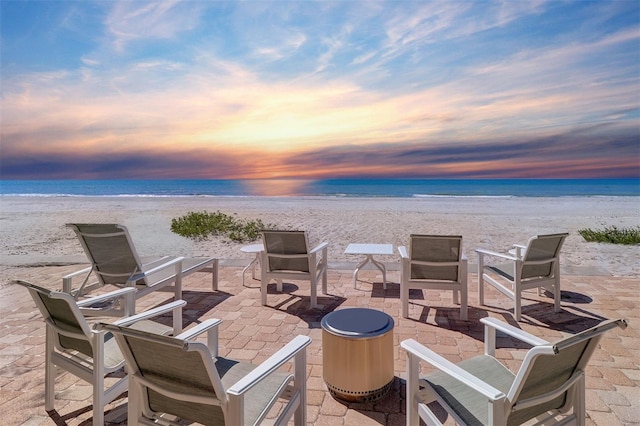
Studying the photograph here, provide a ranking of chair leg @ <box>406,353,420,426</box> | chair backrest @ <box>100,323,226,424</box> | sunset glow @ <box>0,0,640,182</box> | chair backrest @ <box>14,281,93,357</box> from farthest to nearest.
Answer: sunset glow @ <box>0,0,640,182</box> → chair backrest @ <box>14,281,93,357</box> → chair leg @ <box>406,353,420,426</box> → chair backrest @ <box>100,323,226,424</box>

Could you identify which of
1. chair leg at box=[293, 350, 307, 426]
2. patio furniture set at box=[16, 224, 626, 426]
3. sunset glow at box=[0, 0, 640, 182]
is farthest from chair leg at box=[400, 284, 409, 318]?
sunset glow at box=[0, 0, 640, 182]

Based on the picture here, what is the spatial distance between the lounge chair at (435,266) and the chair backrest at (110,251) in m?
3.02

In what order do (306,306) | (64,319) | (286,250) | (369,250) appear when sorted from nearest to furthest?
(64,319)
(286,250)
(306,306)
(369,250)

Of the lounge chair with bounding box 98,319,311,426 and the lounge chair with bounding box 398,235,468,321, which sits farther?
the lounge chair with bounding box 398,235,468,321

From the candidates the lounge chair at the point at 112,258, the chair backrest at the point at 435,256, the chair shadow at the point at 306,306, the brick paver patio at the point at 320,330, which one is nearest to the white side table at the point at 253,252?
the brick paver patio at the point at 320,330

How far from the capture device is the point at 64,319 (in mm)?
2221

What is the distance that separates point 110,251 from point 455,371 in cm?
369

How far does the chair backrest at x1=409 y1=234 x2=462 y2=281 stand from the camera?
4.16m

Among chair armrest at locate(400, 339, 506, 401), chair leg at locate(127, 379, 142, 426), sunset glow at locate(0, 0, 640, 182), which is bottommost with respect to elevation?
chair leg at locate(127, 379, 142, 426)

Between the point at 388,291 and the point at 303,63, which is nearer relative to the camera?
the point at 388,291

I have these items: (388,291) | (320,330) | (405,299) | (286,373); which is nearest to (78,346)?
(286,373)

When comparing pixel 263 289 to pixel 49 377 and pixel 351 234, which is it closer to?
pixel 49 377

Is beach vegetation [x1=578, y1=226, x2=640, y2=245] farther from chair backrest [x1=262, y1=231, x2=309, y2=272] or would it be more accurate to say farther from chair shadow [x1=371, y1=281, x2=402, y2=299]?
chair backrest [x1=262, y1=231, x2=309, y2=272]

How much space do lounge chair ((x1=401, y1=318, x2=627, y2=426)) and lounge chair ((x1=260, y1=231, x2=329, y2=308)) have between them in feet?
8.67
